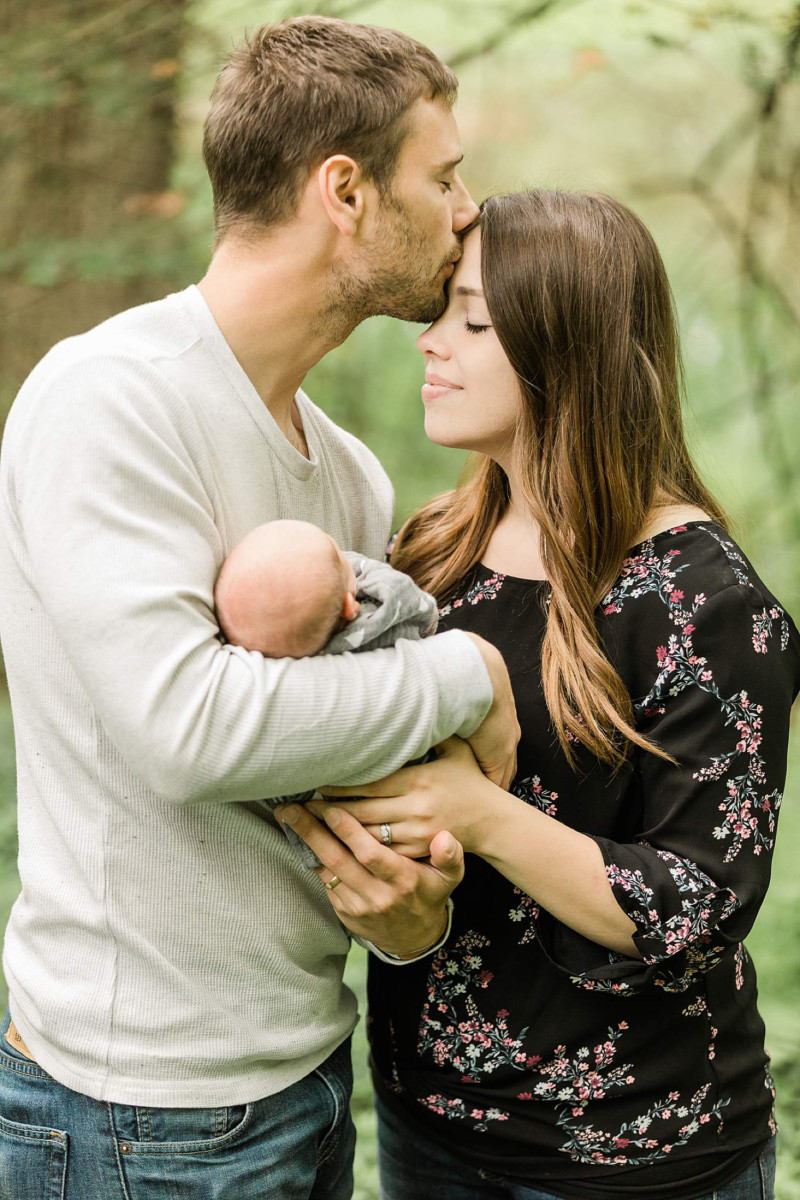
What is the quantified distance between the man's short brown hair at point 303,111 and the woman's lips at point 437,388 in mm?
356

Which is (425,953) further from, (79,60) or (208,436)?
(79,60)

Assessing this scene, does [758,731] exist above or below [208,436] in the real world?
below

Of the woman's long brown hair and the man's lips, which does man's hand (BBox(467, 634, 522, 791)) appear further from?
the man's lips

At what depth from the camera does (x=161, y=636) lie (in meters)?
1.22

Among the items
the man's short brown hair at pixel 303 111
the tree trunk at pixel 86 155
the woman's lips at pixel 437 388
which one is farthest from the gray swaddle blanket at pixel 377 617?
the tree trunk at pixel 86 155

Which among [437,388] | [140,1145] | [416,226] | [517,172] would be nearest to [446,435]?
[437,388]

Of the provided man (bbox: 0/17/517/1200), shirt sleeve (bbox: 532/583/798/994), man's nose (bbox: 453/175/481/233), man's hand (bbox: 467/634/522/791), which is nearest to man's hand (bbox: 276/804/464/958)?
man (bbox: 0/17/517/1200)

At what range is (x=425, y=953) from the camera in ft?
5.32

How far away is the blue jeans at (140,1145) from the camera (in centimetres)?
144

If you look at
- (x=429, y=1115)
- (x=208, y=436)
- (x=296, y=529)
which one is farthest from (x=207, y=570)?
(x=429, y=1115)

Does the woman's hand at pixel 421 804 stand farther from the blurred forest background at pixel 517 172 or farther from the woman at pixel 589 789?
the blurred forest background at pixel 517 172

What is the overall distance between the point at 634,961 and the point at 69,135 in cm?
392

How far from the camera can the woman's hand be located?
1.49 meters

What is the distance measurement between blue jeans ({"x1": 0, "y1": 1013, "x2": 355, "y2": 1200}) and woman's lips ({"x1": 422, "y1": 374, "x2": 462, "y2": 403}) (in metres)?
1.12
